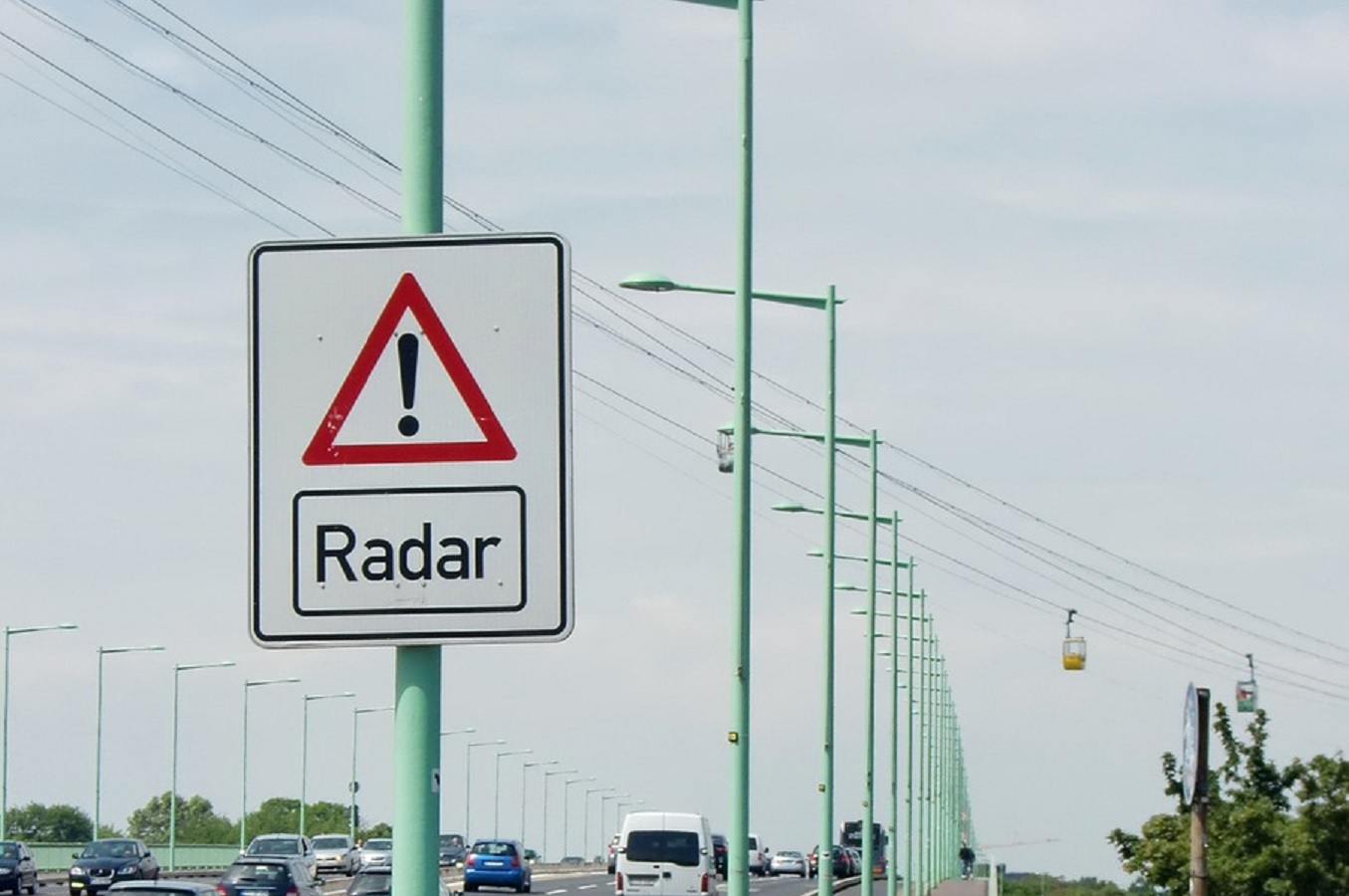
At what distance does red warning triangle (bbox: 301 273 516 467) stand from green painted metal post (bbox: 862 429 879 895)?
4203cm

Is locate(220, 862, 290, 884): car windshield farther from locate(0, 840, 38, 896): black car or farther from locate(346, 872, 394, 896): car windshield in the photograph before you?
locate(0, 840, 38, 896): black car

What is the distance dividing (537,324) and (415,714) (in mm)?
965

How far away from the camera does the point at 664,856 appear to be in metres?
52.5

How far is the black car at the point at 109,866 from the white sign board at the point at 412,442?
5713 centimetres

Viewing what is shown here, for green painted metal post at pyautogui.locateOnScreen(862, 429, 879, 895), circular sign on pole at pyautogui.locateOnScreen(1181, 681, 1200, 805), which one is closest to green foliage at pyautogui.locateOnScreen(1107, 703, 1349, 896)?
green painted metal post at pyautogui.locateOnScreen(862, 429, 879, 895)

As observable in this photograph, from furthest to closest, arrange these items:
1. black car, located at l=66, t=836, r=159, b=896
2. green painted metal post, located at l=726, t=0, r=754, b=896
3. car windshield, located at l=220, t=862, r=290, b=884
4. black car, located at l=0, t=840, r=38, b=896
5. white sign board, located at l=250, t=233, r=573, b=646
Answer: black car, located at l=0, t=840, r=38, b=896 → black car, located at l=66, t=836, r=159, b=896 → car windshield, located at l=220, t=862, r=290, b=884 → green painted metal post, located at l=726, t=0, r=754, b=896 → white sign board, located at l=250, t=233, r=573, b=646

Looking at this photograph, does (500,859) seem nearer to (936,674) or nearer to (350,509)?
(936,674)

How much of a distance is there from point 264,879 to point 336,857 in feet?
138

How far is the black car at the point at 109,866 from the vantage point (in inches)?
2422

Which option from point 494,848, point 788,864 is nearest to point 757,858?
point 788,864

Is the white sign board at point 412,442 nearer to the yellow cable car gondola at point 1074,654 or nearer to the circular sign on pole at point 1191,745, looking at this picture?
the circular sign on pole at point 1191,745

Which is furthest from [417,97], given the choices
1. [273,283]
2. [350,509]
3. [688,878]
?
[688,878]

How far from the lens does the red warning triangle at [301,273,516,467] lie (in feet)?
19.0

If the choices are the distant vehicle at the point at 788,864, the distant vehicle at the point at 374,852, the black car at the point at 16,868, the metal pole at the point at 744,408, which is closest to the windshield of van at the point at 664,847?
the black car at the point at 16,868
